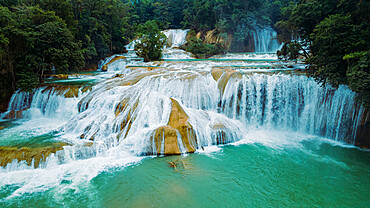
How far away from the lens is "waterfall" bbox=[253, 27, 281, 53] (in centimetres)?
2900

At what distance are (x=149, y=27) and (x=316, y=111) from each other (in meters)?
15.4

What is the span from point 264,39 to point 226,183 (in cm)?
2873

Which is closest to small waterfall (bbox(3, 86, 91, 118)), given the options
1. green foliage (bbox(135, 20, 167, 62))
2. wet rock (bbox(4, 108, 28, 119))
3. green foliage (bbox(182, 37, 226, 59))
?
wet rock (bbox(4, 108, 28, 119))

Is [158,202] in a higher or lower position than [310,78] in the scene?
lower

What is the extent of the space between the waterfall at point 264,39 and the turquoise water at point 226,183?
2447 cm

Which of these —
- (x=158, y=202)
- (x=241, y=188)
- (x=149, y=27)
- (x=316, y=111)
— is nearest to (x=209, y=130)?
(x=241, y=188)

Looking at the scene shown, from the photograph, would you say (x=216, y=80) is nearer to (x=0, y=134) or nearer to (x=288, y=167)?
(x=288, y=167)

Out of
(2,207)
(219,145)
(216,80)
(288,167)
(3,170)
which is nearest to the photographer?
(2,207)

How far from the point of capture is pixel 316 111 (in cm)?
892

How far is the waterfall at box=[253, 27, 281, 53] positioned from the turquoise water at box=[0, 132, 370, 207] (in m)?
24.5

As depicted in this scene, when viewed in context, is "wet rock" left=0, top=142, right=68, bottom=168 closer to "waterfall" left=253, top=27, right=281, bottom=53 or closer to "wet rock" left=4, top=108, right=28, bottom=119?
"wet rock" left=4, top=108, right=28, bottom=119

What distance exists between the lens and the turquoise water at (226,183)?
4758mm

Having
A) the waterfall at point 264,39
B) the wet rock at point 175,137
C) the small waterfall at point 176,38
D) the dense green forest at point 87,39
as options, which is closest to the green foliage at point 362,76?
the dense green forest at point 87,39

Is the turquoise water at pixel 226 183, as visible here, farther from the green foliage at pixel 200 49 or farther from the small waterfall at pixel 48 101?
the green foliage at pixel 200 49
